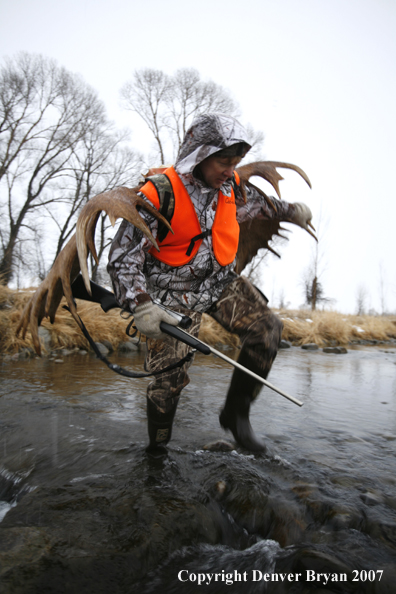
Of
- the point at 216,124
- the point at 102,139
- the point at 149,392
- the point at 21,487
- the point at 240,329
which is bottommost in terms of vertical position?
the point at 21,487

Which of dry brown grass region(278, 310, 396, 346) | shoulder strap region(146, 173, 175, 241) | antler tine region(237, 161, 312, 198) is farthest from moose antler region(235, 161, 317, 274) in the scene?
dry brown grass region(278, 310, 396, 346)

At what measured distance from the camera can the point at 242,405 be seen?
2736mm

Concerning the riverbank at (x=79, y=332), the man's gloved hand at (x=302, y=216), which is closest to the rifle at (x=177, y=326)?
the man's gloved hand at (x=302, y=216)

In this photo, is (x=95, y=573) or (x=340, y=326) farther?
(x=340, y=326)

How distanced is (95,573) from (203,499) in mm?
704

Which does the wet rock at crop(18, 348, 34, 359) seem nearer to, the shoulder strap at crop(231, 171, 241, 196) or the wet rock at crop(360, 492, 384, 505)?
the shoulder strap at crop(231, 171, 241, 196)

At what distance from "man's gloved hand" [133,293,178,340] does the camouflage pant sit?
33cm

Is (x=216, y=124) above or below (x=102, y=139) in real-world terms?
below

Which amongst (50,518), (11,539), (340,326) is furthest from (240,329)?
(340,326)

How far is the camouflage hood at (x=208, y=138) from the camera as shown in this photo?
93.4 inches

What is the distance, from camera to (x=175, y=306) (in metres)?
2.57

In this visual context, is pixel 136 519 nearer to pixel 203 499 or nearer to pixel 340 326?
pixel 203 499

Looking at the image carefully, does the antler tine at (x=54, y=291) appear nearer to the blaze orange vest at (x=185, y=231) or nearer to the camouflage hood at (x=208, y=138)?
the blaze orange vest at (x=185, y=231)

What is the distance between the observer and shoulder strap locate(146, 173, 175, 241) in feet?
7.81
